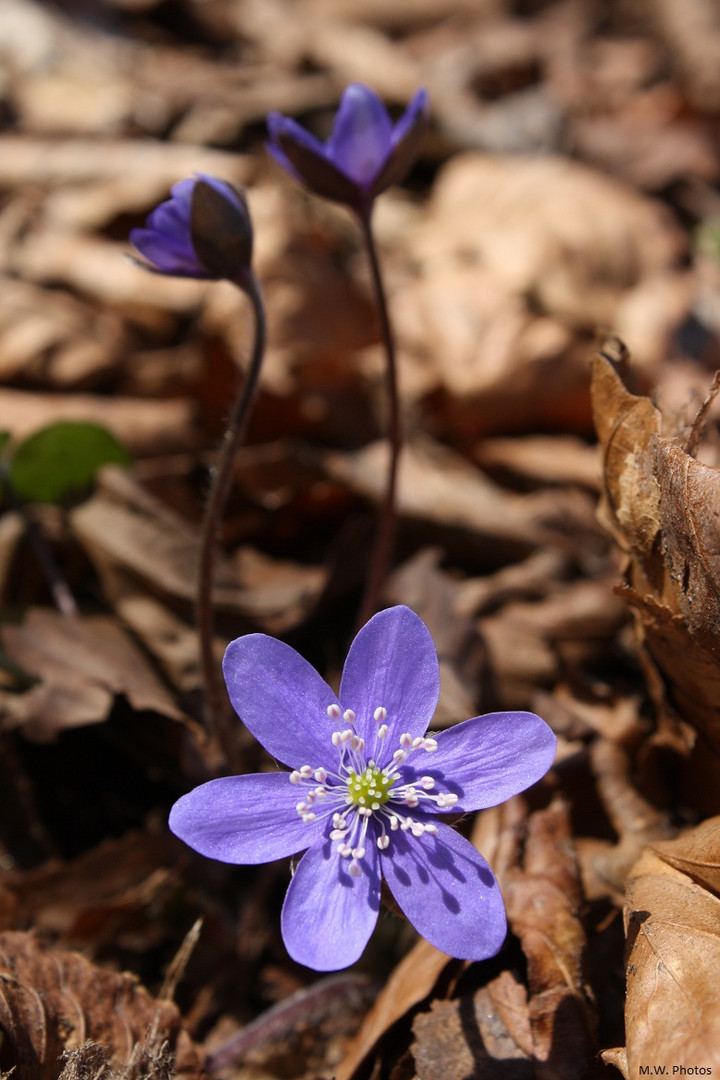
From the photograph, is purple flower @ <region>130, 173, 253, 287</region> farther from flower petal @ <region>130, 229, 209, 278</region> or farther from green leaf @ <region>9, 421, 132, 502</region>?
green leaf @ <region>9, 421, 132, 502</region>

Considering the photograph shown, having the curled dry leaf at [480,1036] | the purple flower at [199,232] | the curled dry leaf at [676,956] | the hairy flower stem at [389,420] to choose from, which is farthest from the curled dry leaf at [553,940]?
the purple flower at [199,232]

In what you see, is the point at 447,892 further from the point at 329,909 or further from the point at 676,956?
the point at 676,956

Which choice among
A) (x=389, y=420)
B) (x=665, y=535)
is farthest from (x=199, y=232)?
(x=665, y=535)

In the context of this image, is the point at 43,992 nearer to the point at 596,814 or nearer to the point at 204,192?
the point at 596,814

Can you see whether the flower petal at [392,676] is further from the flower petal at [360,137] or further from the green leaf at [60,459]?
the green leaf at [60,459]

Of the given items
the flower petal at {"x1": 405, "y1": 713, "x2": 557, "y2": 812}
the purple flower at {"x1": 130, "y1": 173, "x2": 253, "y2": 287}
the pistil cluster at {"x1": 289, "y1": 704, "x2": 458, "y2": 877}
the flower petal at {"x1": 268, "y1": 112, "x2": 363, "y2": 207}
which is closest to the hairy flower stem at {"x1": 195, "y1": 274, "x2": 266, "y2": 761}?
the purple flower at {"x1": 130, "y1": 173, "x2": 253, "y2": 287}

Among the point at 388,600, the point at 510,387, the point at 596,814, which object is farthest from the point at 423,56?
the point at 596,814
